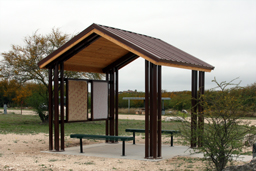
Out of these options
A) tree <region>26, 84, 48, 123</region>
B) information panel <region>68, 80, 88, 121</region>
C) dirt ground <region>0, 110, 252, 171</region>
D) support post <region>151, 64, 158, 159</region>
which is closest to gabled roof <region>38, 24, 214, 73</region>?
support post <region>151, 64, 158, 159</region>

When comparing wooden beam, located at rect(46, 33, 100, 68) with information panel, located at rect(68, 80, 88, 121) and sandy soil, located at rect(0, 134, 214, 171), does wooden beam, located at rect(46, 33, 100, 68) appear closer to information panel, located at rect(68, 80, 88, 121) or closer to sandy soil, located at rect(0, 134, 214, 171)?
information panel, located at rect(68, 80, 88, 121)

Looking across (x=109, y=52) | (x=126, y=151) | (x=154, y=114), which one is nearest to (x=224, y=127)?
(x=154, y=114)

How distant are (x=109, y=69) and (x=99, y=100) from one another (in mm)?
1231

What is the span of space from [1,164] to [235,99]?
5794 mm

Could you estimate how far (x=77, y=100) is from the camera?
11.9m

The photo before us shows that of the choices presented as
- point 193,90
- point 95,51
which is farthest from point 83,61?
point 193,90

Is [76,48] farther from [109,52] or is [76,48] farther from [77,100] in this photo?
[77,100]

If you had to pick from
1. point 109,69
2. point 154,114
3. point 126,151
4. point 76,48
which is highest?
point 76,48

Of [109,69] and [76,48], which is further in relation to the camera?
[109,69]

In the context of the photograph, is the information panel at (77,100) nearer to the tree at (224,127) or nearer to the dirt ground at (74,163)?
the dirt ground at (74,163)

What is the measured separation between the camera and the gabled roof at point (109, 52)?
9.23 metres

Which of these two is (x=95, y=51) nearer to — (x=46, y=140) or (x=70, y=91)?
(x=70, y=91)

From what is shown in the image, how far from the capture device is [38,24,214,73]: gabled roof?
30.3 ft

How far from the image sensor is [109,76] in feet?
42.8
